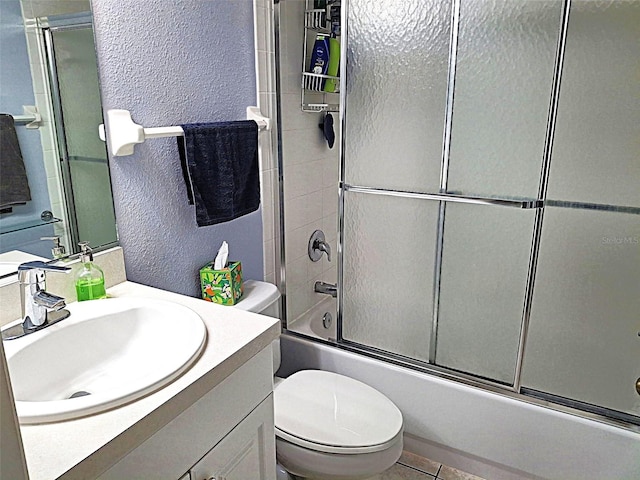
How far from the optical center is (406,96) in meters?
1.68

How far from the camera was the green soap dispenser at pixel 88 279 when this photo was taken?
1218 millimetres

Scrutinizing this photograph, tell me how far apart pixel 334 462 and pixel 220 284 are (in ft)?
2.11

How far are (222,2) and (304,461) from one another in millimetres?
1449

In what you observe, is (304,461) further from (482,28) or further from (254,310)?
(482,28)

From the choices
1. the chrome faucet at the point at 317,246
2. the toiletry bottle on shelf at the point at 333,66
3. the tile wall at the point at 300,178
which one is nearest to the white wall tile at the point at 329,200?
the tile wall at the point at 300,178

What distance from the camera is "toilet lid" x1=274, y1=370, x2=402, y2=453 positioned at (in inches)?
57.1

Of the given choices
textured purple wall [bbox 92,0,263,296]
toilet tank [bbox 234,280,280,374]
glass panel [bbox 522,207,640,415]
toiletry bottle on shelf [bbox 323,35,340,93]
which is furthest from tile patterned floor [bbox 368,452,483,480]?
toiletry bottle on shelf [bbox 323,35,340,93]

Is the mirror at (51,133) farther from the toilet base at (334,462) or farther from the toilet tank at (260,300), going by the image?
the toilet base at (334,462)

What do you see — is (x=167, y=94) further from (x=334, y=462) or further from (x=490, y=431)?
(x=490, y=431)

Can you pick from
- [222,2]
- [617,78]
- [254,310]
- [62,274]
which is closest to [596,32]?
[617,78]

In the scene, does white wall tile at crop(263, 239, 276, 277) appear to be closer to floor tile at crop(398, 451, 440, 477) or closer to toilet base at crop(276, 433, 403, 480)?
toilet base at crop(276, 433, 403, 480)

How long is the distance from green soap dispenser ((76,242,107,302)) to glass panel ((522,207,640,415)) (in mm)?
1295

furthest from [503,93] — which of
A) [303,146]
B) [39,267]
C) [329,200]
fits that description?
[39,267]

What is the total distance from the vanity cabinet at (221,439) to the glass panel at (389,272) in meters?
0.82
